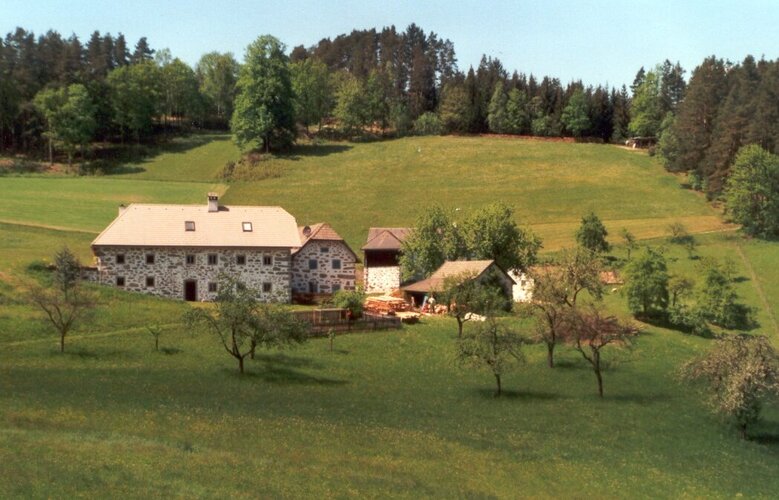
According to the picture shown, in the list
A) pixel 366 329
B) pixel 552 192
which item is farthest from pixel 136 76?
pixel 366 329

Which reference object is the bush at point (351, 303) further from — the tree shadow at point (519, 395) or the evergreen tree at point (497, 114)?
the evergreen tree at point (497, 114)

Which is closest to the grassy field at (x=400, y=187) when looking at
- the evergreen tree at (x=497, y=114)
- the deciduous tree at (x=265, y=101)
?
the deciduous tree at (x=265, y=101)

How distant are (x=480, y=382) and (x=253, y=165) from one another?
76.6 m

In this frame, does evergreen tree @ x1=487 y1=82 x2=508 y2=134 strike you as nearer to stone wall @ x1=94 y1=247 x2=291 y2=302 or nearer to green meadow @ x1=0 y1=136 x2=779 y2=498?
green meadow @ x1=0 y1=136 x2=779 y2=498

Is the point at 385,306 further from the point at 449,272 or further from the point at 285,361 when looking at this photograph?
the point at 285,361

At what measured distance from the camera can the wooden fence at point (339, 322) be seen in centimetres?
5184

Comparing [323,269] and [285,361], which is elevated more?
[323,269]

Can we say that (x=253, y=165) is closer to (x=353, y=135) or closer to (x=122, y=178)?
(x=122, y=178)

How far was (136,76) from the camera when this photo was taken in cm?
13338

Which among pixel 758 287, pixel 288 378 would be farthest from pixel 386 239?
pixel 758 287

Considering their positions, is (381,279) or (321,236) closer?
(321,236)

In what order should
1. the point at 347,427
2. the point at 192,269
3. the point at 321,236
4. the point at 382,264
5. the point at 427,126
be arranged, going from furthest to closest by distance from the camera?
1. the point at 427,126
2. the point at 382,264
3. the point at 321,236
4. the point at 192,269
5. the point at 347,427

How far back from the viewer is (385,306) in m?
→ 60.9

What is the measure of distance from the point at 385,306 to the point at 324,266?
8845 millimetres
